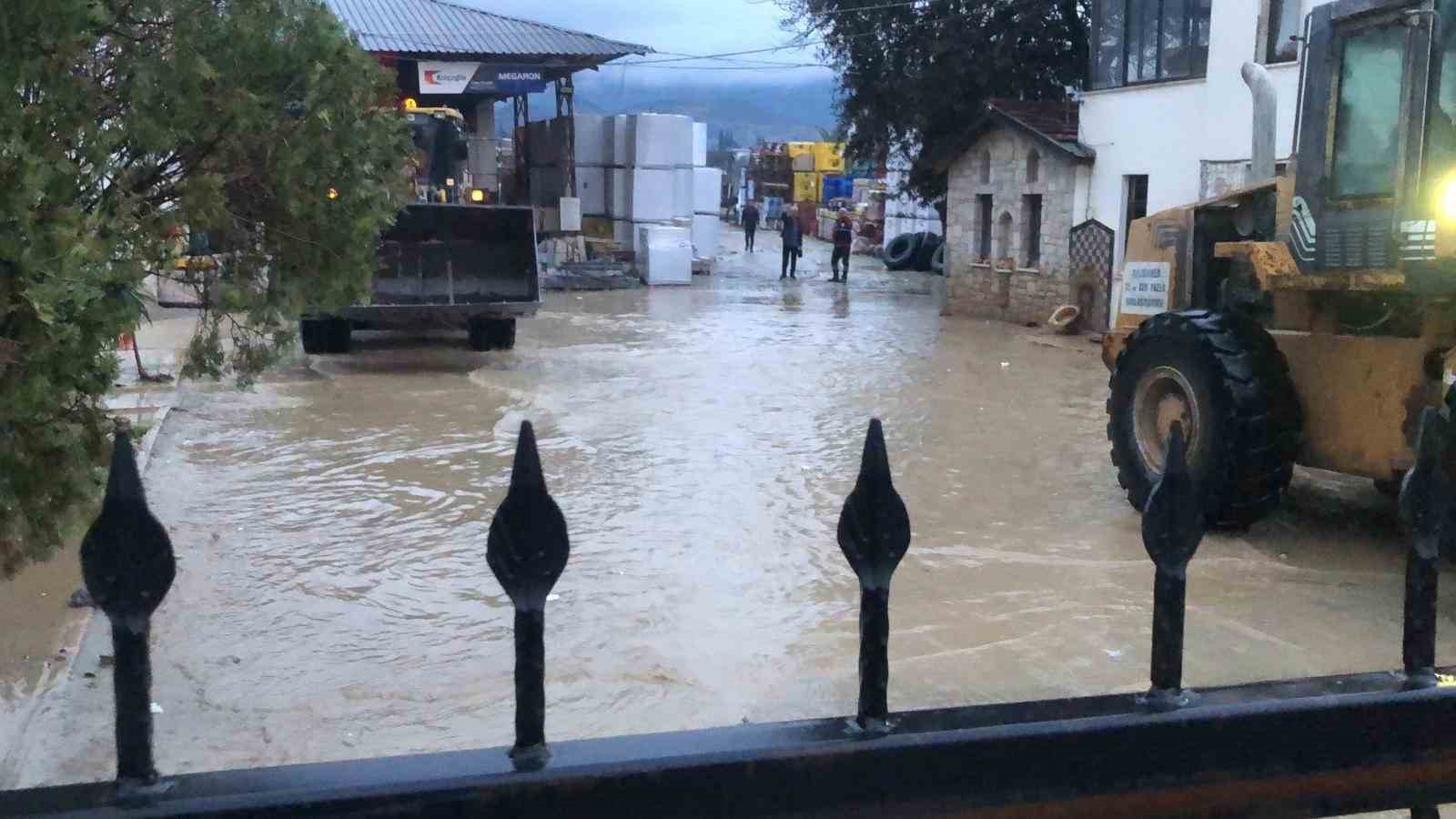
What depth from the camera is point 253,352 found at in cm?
364

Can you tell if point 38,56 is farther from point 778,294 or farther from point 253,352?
point 778,294

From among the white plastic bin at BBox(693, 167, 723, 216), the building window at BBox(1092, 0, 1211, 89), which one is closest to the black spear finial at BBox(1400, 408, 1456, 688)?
the building window at BBox(1092, 0, 1211, 89)

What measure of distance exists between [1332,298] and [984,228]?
1510 cm

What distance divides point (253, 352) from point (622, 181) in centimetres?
2312

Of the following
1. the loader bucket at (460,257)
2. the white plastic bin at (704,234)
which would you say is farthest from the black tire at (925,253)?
the loader bucket at (460,257)

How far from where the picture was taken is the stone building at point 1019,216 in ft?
63.2

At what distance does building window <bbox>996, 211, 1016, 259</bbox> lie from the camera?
68.7 feet

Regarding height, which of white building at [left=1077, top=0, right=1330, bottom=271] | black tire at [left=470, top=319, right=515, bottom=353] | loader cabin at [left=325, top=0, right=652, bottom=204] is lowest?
black tire at [left=470, top=319, right=515, bottom=353]

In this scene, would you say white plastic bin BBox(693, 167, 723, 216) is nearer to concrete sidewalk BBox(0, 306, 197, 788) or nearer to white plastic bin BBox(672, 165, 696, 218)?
white plastic bin BBox(672, 165, 696, 218)

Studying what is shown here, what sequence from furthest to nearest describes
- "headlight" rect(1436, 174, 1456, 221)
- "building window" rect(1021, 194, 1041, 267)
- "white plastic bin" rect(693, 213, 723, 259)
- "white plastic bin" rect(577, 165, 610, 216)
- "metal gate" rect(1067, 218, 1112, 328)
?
1. "white plastic bin" rect(693, 213, 723, 259)
2. "white plastic bin" rect(577, 165, 610, 216)
3. "building window" rect(1021, 194, 1041, 267)
4. "metal gate" rect(1067, 218, 1112, 328)
5. "headlight" rect(1436, 174, 1456, 221)

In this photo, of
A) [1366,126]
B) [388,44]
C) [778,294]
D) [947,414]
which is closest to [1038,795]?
[1366,126]

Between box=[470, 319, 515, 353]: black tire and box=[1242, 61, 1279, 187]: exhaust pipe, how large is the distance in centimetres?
877

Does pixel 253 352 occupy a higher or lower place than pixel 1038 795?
higher

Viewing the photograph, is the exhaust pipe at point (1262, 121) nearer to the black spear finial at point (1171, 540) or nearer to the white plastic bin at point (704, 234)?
the black spear finial at point (1171, 540)
